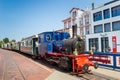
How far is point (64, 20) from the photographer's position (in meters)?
73.4

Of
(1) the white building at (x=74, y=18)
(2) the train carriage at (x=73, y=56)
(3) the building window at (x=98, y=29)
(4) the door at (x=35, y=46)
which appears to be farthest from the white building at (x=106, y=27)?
(2) the train carriage at (x=73, y=56)

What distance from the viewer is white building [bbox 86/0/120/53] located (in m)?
41.5

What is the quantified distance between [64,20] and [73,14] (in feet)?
21.8

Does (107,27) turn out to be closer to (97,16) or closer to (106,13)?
(106,13)

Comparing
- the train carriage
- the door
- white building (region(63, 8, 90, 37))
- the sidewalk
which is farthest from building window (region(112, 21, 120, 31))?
the sidewalk

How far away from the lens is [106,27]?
1807 inches

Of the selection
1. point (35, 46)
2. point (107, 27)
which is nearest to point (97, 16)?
point (107, 27)

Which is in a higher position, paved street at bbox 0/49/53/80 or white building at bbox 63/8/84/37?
white building at bbox 63/8/84/37

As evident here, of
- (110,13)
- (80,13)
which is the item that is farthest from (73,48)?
(80,13)

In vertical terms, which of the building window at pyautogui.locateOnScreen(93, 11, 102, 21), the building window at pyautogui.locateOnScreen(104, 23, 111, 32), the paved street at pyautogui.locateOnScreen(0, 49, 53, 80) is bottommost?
the paved street at pyautogui.locateOnScreen(0, 49, 53, 80)

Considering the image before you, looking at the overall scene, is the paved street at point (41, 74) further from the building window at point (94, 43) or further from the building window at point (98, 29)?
the building window at point (98, 29)

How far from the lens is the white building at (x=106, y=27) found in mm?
41469

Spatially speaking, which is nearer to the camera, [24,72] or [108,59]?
[24,72]

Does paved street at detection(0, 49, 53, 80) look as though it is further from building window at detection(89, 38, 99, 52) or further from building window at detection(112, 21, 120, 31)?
building window at detection(89, 38, 99, 52)
